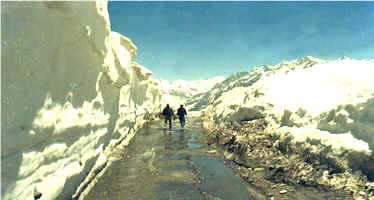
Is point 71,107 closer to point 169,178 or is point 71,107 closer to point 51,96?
point 51,96

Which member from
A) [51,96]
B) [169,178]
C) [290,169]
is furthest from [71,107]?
[290,169]

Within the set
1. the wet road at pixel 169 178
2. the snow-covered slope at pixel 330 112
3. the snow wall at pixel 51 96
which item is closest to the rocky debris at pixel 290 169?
the snow-covered slope at pixel 330 112

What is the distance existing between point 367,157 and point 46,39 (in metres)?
8.72

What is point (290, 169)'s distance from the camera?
22.0 ft

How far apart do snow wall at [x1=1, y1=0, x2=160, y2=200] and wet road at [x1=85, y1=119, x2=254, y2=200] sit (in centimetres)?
90

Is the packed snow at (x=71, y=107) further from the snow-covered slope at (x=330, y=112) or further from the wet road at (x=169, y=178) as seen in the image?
the wet road at (x=169, y=178)

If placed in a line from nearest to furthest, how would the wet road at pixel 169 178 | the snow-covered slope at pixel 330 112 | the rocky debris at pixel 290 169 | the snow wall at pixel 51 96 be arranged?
the snow wall at pixel 51 96, the rocky debris at pixel 290 169, the wet road at pixel 169 178, the snow-covered slope at pixel 330 112

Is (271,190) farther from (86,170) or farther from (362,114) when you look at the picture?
(86,170)

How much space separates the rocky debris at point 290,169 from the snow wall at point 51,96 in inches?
215

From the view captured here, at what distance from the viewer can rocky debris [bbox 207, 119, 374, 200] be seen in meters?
5.38

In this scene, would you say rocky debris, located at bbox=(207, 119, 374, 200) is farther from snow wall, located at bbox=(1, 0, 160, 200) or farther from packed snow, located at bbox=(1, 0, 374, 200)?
snow wall, located at bbox=(1, 0, 160, 200)

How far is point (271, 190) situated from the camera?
594 centimetres

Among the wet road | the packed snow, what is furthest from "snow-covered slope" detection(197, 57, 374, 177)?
the wet road

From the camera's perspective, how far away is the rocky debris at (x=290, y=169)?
5.38 m
